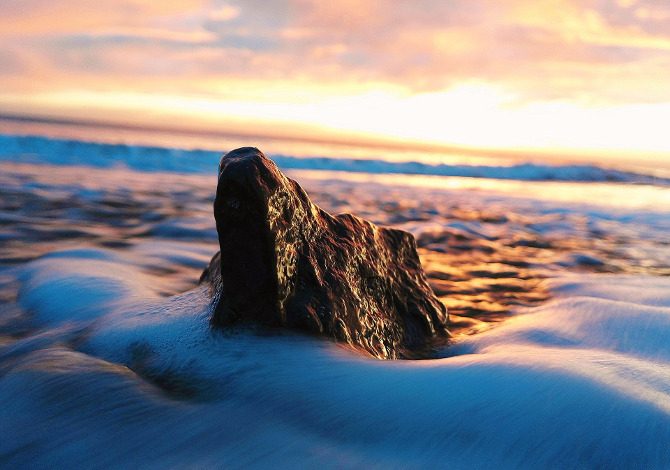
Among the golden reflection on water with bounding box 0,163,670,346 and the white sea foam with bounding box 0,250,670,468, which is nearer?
the white sea foam with bounding box 0,250,670,468

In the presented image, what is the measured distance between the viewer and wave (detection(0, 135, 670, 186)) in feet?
45.7

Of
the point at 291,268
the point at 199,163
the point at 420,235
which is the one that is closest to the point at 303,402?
the point at 291,268

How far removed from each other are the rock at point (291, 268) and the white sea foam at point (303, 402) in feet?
0.36

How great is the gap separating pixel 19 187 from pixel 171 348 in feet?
22.5

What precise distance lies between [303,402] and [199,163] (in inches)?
613

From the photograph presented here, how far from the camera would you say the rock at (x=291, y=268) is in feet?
6.05

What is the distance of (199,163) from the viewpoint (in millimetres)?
16375

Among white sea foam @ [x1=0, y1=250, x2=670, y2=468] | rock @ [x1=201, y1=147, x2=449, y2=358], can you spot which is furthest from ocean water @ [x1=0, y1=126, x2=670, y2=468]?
rock @ [x1=201, y1=147, x2=449, y2=358]

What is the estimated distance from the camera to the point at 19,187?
292 inches

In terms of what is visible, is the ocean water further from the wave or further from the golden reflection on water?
the wave

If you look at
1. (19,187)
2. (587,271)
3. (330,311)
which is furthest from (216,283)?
(19,187)

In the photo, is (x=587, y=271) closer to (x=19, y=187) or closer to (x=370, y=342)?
(x=370, y=342)

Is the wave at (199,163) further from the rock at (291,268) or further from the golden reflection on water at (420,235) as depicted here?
the rock at (291,268)

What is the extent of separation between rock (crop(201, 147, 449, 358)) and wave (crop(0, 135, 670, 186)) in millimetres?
12095
